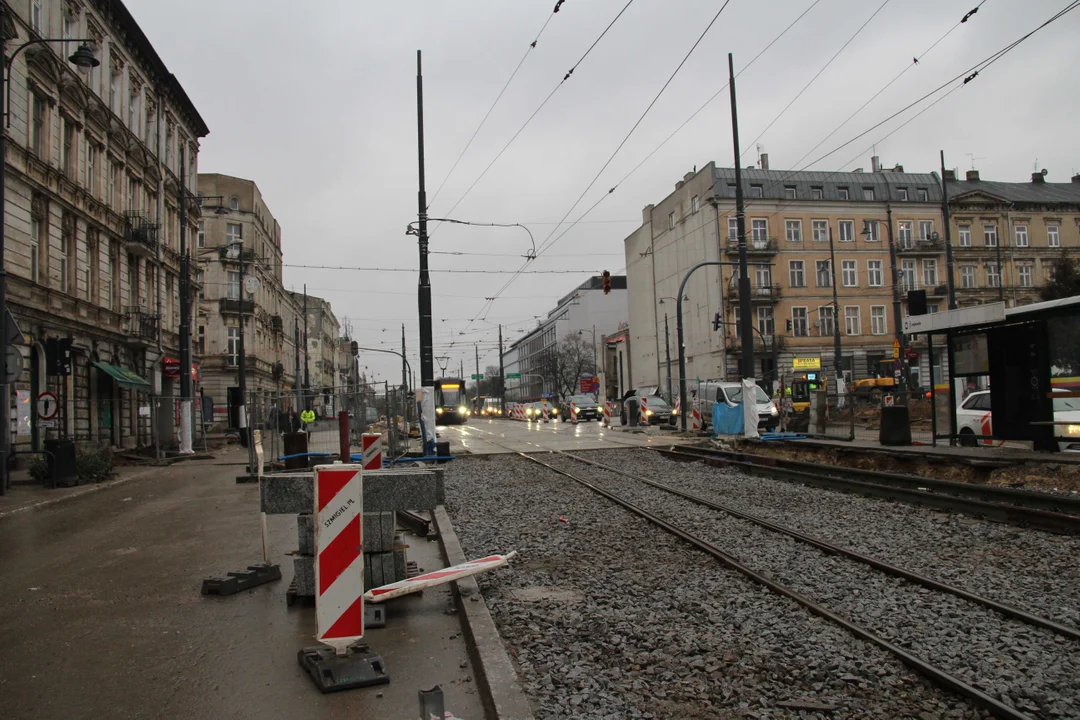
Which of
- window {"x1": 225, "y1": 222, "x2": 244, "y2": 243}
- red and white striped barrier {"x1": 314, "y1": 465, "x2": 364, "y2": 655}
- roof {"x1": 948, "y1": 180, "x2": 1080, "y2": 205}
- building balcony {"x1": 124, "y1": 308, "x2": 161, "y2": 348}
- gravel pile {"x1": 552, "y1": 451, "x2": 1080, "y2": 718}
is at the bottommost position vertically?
gravel pile {"x1": 552, "y1": 451, "x2": 1080, "y2": 718}

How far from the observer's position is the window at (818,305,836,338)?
191 ft

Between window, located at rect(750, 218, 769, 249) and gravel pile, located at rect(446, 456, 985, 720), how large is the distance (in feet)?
169

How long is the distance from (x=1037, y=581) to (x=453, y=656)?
15.7 ft

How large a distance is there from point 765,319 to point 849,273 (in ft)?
22.9

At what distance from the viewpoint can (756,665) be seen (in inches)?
187

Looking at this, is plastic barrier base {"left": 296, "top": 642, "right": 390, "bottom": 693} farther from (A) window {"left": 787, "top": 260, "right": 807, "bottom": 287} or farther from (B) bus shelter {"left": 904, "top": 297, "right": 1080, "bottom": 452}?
(A) window {"left": 787, "top": 260, "right": 807, "bottom": 287}

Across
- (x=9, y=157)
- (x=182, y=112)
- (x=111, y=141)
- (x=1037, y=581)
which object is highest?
(x=182, y=112)

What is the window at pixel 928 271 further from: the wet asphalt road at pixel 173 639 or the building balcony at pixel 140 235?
the wet asphalt road at pixel 173 639

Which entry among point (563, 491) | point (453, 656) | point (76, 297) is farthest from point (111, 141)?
point (453, 656)

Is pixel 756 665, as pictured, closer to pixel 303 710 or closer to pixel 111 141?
pixel 303 710

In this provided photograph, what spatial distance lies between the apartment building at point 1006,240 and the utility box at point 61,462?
193ft

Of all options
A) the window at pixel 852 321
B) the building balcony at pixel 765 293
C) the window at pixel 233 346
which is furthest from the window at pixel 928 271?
the window at pixel 233 346

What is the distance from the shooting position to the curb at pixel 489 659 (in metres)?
3.95

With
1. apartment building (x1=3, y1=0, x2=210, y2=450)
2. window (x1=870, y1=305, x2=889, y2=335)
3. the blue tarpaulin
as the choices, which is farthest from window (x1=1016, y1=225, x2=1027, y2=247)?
apartment building (x1=3, y1=0, x2=210, y2=450)
